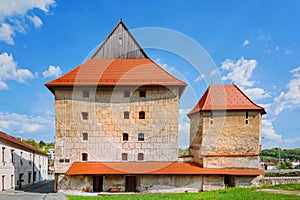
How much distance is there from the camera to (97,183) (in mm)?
23031

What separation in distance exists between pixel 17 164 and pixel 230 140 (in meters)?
23.2

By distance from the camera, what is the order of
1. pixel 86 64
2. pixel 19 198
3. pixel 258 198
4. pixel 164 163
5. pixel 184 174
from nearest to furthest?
Result: 1. pixel 258 198
2. pixel 19 198
3. pixel 184 174
4. pixel 164 163
5. pixel 86 64

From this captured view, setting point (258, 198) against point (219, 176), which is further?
point (219, 176)

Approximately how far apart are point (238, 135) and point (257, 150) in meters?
2.10

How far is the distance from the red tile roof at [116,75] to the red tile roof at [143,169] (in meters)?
7.22

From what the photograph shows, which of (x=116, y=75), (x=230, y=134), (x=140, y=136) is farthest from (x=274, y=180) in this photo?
(x=116, y=75)

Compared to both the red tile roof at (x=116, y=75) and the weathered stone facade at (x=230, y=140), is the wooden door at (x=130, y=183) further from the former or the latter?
the red tile roof at (x=116, y=75)

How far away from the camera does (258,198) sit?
15.3m

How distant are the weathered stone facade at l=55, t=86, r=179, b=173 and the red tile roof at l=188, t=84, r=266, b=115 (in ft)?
10.4

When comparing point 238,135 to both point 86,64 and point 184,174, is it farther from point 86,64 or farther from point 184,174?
point 86,64

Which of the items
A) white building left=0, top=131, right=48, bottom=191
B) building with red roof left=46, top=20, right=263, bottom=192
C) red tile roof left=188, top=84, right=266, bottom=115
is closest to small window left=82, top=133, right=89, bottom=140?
building with red roof left=46, top=20, right=263, bottom=192

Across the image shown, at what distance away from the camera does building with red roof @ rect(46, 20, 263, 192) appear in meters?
22.6

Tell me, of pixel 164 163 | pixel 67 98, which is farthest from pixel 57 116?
pixel 164 163

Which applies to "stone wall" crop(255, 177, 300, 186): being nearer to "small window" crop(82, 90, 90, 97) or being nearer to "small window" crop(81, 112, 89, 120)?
"small window" crop(81, 112, 89, 120)
